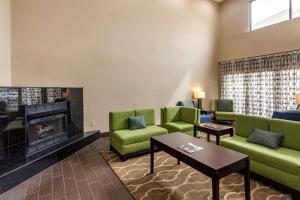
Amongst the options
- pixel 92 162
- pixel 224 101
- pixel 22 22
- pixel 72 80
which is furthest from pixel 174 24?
pixel 92 162

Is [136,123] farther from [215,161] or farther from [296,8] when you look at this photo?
[296,8]

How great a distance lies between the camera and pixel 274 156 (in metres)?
2.41

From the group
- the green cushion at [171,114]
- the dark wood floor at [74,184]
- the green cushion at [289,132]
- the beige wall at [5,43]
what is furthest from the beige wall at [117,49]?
the green cushion at [289,132]

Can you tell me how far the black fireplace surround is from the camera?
2.61 meters

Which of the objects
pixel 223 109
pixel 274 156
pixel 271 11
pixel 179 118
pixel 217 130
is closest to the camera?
pixel 274 156

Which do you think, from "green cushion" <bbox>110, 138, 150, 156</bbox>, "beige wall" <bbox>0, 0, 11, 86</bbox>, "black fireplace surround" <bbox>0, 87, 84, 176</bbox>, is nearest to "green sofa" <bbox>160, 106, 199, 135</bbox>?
"green cushion" <bbox>110, 138, 150, 156</bbox>

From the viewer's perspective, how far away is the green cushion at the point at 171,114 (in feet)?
15.4

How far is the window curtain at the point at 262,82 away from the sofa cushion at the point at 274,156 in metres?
3.39

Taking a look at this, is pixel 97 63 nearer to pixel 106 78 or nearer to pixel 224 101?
pixel 106 78

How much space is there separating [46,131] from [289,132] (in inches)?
170

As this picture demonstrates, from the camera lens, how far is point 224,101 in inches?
260

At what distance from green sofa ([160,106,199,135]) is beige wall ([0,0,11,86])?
3537 millimetres

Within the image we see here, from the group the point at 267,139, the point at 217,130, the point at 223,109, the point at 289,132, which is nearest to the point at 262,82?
the point at 223,109

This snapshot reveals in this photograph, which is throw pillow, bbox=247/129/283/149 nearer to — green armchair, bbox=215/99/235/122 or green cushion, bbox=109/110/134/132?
green cushion, bbox=109/110/134/132
